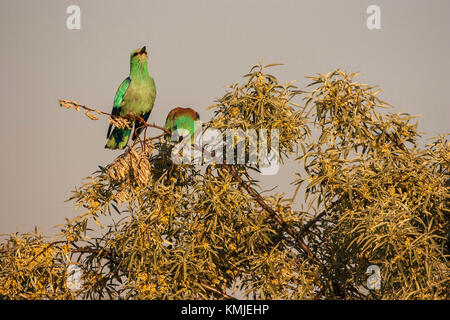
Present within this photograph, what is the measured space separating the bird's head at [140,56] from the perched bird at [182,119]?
1.05 m

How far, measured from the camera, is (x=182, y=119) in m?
5.30

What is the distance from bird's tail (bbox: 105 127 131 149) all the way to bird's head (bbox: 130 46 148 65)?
842 mm

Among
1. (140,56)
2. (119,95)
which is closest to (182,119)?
(119,95)

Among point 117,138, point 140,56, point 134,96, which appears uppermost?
point 140,56

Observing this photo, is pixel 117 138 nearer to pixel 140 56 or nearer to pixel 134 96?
pixel 134 96

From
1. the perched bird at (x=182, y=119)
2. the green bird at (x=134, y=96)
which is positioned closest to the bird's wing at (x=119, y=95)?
the green bird at (x=134, y=96)

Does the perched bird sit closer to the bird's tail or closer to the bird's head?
the bird's tail

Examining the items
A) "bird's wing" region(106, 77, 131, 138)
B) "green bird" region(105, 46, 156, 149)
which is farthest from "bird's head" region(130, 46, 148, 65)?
"bird's wing" region(106, 77, 131, 138)

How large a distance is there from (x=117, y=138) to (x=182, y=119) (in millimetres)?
1130

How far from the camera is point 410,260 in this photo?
115 inches

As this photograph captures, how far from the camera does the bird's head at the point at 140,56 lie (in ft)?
20.4

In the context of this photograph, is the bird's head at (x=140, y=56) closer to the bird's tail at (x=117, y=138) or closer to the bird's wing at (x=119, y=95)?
the bird's wing at (x=119, y=95)
